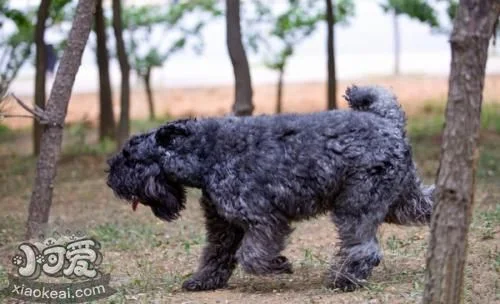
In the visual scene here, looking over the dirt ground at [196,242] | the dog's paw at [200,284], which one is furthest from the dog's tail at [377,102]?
the dog's paw at [200,284]

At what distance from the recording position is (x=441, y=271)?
5.35m

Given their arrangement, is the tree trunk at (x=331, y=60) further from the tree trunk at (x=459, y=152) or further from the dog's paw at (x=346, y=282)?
the tree trunk at (x=459, y=152)

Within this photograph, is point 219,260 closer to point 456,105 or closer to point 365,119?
point 365,119

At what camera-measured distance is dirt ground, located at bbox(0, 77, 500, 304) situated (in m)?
6.93

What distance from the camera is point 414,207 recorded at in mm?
7293

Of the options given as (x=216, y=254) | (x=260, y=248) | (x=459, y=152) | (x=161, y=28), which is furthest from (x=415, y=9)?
(x=459, y=152)

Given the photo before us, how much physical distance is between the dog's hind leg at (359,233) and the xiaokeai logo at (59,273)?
5.51 ft

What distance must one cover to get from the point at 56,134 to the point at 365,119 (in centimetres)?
310

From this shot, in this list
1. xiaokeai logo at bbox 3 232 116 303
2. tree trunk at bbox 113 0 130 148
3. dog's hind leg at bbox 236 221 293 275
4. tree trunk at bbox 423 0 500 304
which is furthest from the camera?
tree trunk at bbox 113 0 130 148

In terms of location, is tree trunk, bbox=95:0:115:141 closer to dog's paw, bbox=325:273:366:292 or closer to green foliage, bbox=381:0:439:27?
green foliage, bbox=381:0:439:27

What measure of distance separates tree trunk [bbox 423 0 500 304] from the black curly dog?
5.20 ft

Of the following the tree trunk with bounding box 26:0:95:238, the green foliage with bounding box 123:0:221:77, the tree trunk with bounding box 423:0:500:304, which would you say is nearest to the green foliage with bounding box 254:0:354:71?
the green foliage with bounding box 123:0:221:77

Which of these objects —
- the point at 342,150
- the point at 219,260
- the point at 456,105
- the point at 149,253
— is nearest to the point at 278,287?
the point at 219,260

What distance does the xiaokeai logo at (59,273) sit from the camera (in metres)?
7.04
